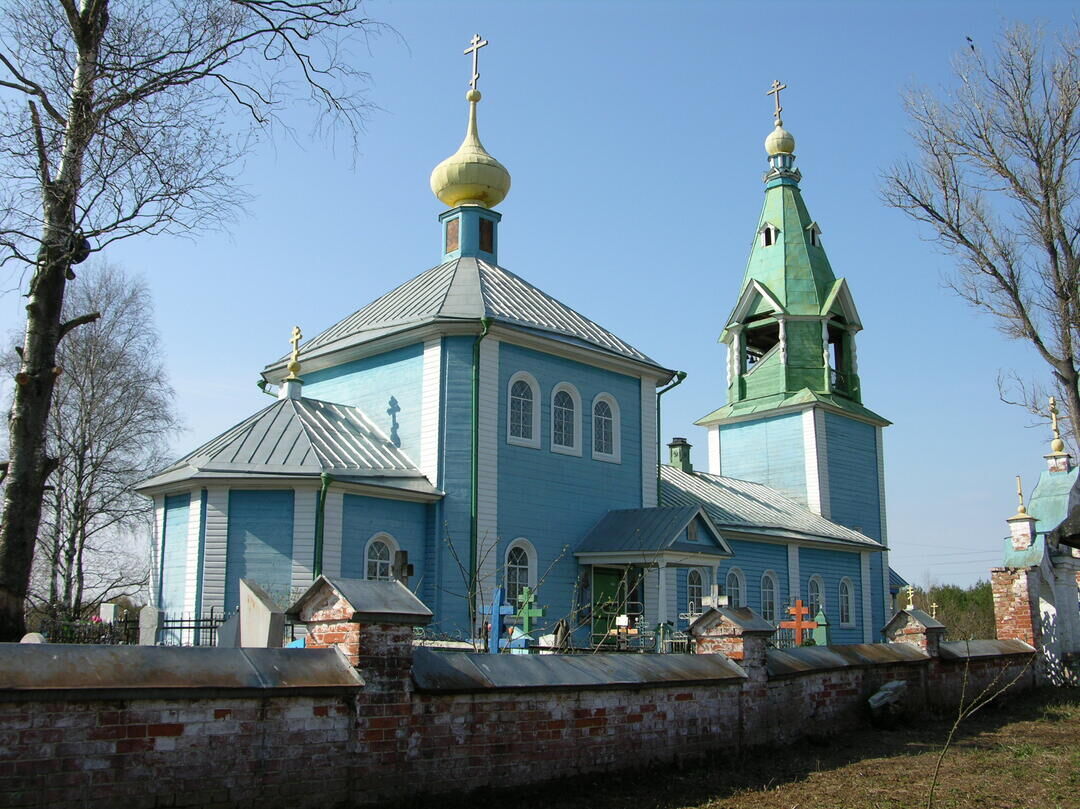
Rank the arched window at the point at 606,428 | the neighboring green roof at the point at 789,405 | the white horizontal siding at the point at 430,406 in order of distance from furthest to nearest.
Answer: the neighboring green roof at the point at 789,405 < the arched window at the point at 606,428 < the white horizontal siding at the point at 430,406

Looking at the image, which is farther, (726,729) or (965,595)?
(965,595)

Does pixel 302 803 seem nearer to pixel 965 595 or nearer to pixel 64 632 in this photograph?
pixel 64 632

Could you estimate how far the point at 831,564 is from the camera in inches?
937

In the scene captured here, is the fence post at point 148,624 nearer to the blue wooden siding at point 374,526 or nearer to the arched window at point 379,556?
the blue wooden siding at point 374,526

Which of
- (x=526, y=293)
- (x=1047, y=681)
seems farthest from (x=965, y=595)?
(x=526, y=293)

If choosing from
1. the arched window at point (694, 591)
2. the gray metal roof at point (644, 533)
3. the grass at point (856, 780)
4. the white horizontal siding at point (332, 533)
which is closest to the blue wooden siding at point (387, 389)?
the white horizontal siding at point (332, 533)

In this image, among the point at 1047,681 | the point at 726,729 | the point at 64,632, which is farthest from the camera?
the point at 1047,681

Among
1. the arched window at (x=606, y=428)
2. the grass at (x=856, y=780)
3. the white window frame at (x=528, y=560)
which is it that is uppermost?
the arched window at (x=606, y=428)

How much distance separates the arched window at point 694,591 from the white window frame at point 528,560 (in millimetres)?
3704

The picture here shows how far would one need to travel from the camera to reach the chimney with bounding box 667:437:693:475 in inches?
985

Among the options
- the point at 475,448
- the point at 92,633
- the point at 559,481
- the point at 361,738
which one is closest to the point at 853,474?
the point at 559,481

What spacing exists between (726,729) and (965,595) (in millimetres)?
31615

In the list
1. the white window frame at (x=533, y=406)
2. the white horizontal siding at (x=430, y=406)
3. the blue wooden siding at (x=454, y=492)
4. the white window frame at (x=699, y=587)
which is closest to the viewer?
the blue wooden siding at (x=454, y=492)

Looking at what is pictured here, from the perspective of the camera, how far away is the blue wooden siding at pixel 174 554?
14.8 metres
